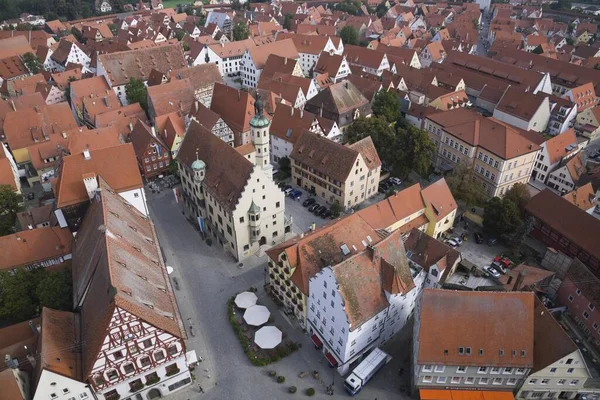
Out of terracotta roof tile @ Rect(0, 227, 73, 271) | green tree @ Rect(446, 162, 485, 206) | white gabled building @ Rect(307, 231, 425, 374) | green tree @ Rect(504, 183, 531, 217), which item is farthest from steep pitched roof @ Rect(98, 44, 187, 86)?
green tree @ Rect(504, 183, 531, 217)

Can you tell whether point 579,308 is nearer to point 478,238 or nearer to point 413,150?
point 478,238

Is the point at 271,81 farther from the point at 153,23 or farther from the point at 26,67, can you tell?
the point at 153,23

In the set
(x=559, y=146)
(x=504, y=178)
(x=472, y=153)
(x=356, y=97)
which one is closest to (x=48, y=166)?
(x=356, y=97)

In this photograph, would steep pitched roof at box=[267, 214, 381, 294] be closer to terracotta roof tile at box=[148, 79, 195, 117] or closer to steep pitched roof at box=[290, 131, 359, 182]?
steep pitched roof at box=[290, 131, 359, 182]

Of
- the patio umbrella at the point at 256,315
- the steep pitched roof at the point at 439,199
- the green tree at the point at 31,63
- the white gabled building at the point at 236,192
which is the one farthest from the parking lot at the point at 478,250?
the green tree at the point at 31,63

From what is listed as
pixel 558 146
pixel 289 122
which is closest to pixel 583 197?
pixel 558 146
